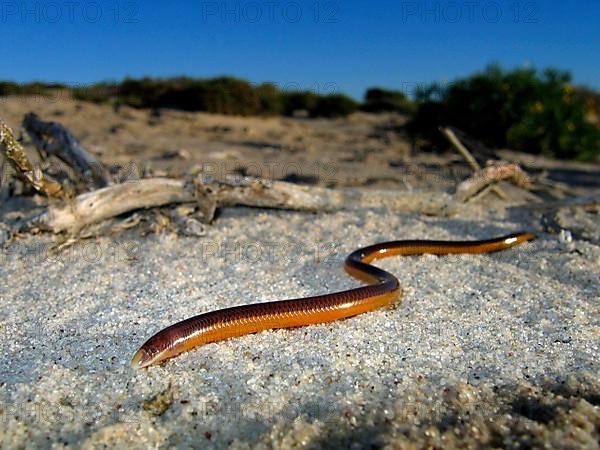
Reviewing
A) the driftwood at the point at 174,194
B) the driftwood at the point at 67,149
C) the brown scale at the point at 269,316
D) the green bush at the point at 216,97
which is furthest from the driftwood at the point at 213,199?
the green bush at the point at 216,97

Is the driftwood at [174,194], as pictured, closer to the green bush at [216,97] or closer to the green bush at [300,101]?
the green bush at [216,97]

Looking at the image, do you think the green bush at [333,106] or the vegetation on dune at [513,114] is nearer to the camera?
the vegetation on dune at [513,114]

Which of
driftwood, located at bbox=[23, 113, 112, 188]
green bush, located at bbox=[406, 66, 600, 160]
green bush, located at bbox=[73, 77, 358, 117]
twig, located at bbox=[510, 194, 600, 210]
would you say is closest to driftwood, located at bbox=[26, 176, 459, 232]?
driftwood, located at bbox=[23, 113, 112, 188]

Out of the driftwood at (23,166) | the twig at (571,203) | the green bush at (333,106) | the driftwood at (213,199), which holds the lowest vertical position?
the twig at (571,203)

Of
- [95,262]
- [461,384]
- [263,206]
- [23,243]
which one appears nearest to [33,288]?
[95,262]

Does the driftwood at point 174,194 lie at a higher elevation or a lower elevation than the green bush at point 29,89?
lower
